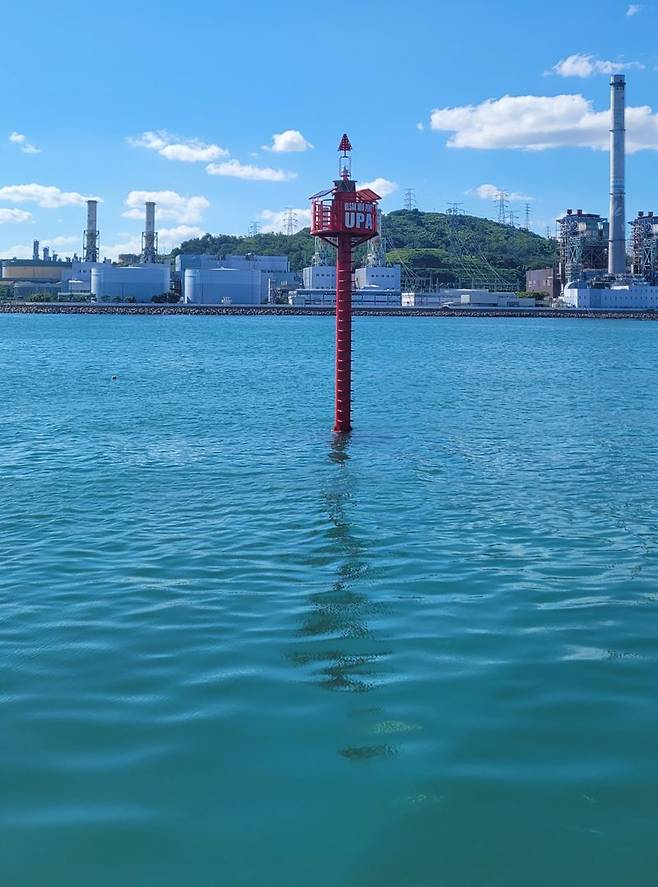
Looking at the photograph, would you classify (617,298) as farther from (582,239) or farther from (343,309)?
(343,309)

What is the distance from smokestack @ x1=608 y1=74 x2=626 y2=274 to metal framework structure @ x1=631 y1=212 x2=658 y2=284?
28.4ft

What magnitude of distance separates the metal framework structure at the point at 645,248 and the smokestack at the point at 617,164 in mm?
8665

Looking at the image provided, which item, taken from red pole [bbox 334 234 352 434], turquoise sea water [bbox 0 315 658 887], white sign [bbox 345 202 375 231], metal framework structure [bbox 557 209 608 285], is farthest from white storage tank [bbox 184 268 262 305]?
turquoise sea water [bbox 0 315 658 887]

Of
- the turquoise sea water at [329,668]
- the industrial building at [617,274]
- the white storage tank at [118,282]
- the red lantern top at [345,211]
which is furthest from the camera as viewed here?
the white storage tank at [118,282]

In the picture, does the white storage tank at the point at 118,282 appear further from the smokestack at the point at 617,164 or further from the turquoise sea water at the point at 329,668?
the turquoise sea water at the point at 329,668

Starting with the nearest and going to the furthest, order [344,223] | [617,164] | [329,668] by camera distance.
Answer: [329,668], [344,223], [617,164]

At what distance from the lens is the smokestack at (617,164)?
16888 cm

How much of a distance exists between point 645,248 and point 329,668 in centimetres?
20179

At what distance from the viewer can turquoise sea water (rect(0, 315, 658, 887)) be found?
652 centimetres

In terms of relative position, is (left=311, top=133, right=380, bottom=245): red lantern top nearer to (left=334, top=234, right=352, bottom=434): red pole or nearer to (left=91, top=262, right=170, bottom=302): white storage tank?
(left=334, top=234, right=352, bottom=434): red pole

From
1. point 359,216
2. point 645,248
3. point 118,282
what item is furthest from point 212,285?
point 359,216

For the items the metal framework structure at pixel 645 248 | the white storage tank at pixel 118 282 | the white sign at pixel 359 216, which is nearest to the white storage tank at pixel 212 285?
the white storage tank at pixel 118 282

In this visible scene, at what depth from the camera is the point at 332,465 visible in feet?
73.0

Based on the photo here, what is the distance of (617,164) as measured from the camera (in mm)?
175375
